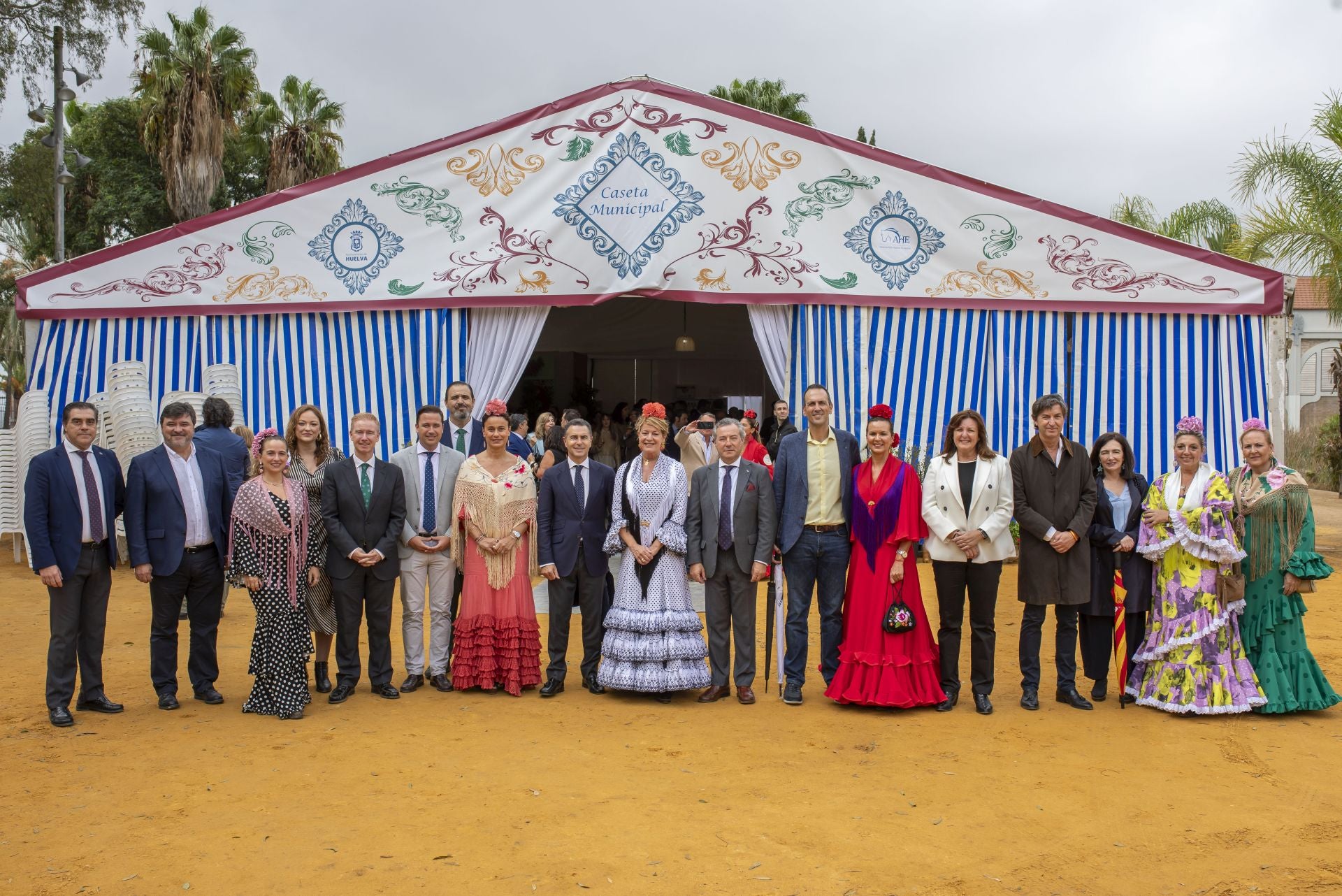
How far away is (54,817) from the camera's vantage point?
13.1ft

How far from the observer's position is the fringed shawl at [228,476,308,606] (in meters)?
5.37

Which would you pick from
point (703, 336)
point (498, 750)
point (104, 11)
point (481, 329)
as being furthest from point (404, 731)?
point (104, 11)

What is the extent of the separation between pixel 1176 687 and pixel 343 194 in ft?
23.5

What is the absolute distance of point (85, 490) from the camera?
5.33m

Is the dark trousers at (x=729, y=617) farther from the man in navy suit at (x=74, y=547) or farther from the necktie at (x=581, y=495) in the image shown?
the man in navy suit at (x=74, y=547)

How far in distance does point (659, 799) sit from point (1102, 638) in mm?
2772

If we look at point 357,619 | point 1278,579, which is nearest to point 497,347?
point 357,619

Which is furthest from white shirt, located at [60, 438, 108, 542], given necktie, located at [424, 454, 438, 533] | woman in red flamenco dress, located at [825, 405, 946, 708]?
woman in red flamenco dress, located at [825, 405, 946, 708]

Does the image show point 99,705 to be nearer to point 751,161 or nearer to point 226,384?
point 226,384

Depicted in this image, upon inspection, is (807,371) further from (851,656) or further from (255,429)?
(255,429)

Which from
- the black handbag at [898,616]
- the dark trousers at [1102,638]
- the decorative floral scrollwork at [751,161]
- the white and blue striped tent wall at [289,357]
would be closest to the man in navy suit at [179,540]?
the black handbag at [898,616]

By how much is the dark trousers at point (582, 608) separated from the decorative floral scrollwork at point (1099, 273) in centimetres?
490

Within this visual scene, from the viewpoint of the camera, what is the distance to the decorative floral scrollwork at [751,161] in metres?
8.88

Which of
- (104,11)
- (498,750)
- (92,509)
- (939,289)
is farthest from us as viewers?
(104,11)
